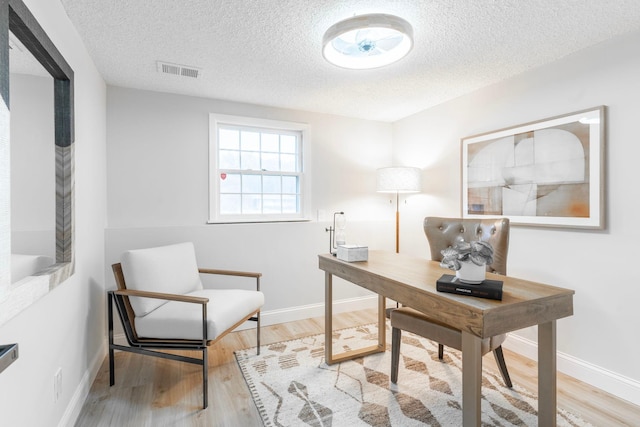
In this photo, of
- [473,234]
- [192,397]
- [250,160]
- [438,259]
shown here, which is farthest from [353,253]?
[250,160]

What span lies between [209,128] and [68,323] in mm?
2034

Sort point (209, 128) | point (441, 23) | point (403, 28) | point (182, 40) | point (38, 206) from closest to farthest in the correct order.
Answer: point (38, 206), point (403, 28), point (441, 23), point (182, 40), point (209, 128)

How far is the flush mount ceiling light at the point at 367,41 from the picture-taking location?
5.62 ft

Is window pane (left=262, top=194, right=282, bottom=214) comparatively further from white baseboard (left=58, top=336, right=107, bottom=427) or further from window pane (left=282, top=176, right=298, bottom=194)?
white baseboard (left=58, top=336, right=107, bottom=427)

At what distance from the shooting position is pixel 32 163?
53.1 inches

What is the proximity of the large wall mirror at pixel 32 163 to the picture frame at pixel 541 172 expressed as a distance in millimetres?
3037

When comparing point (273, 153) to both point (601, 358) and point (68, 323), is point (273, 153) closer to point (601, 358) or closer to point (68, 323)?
point (68, 323)

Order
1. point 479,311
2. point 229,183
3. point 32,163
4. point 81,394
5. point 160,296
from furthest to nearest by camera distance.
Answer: point 229,183, point 160,296, point 81,394, point 32,163, point 479,311

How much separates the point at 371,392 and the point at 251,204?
83.4 inches

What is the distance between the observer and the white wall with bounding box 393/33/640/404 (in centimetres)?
201

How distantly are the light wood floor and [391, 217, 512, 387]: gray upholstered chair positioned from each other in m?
0.41

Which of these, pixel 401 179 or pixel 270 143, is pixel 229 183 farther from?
pixel 401 179

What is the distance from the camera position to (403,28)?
1757mm

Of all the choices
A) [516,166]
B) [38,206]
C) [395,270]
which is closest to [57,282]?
[38,206]
